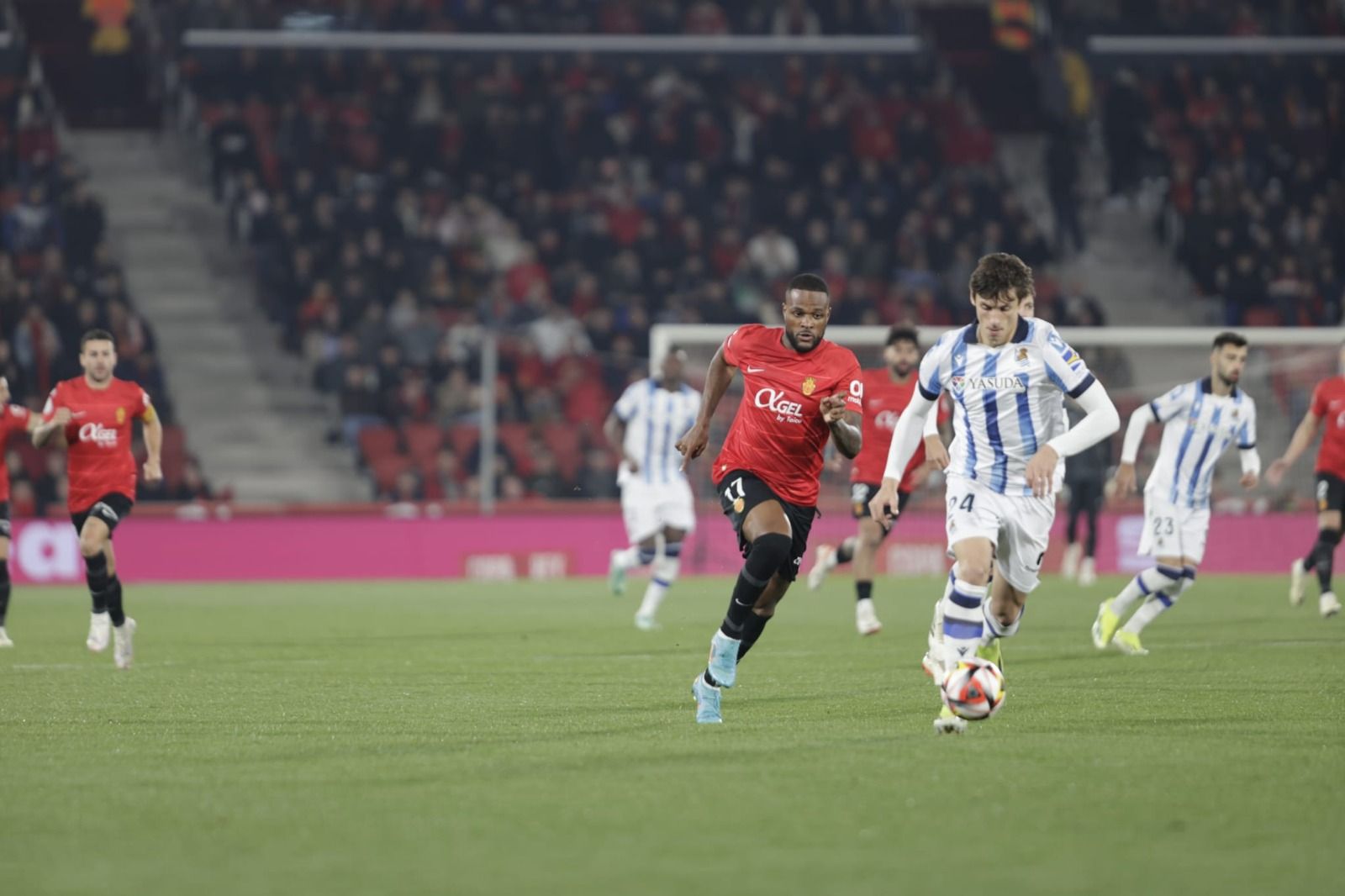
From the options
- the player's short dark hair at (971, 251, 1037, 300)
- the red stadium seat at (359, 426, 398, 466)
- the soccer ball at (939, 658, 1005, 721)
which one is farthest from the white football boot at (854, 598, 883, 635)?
the red stadium seat at (359, 426, 398, 466)

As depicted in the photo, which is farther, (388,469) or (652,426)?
(388,469)

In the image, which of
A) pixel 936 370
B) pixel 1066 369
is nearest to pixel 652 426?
pixel 936 370

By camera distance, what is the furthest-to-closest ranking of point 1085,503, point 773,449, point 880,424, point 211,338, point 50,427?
1. point 211,338
2. point 1085,503
3. point 880,424
4. point 50,427
5. point 773,449

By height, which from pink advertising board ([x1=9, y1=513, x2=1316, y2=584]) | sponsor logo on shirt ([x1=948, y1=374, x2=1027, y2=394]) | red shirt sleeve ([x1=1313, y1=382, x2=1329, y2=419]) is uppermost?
sponsor logo on shirt ([x1=948, y1=374, x2=1027, y2=394])

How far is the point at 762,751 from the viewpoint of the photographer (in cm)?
802

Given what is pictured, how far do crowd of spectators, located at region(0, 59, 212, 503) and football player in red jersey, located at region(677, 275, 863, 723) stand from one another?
16.7 m

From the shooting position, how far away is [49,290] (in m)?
26.7

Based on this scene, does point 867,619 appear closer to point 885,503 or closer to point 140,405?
point 140,405

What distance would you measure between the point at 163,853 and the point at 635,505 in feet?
41.6

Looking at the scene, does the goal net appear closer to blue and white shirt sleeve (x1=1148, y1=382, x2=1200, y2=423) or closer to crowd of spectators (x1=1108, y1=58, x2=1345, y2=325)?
crowd of spectators (x1=1108, y1=58, x2=1345, y2=325)

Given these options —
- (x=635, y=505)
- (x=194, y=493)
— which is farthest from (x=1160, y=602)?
(x=194, y=493)

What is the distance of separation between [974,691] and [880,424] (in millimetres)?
7468

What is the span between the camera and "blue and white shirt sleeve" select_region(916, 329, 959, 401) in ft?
30.3

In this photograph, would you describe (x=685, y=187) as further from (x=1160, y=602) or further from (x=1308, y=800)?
(x=1308, y=800)
